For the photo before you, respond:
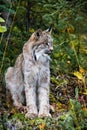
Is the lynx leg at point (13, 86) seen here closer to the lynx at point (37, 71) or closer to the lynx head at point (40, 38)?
the lynx at point (37, 71)

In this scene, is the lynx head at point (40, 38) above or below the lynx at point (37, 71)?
above

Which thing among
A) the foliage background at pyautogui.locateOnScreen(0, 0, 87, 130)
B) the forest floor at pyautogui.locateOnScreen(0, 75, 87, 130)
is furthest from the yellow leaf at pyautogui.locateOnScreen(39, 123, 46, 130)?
the foliage background at pyautogui.locateOnScreen(0, 0, 87, 130)

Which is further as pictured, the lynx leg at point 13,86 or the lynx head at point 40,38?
the lynx leg at point 13,86

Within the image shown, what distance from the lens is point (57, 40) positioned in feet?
31.4

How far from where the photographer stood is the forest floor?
5715mm

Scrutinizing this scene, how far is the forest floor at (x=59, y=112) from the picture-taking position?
5.71 meters

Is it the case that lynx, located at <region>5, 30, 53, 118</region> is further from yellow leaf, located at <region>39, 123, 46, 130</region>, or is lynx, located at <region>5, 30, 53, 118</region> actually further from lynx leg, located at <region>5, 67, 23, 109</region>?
yellow leaf, located at <region>39, 123, 46, 130</region>

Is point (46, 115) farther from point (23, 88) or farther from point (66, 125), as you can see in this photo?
point (66, 125)

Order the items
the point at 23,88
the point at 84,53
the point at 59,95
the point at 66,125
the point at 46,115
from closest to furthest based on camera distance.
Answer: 1. the point at 66,125
2. the point at 46,115
3. the point at 23,88
4. the point at 59,95
5. the point at 84,53

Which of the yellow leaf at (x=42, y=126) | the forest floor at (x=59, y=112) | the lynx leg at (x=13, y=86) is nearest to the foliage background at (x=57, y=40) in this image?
the forest floor at (x=59, y=112)

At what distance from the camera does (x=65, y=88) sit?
9.31 metres

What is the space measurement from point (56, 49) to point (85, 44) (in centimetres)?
110

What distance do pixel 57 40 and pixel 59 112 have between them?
1.85 m

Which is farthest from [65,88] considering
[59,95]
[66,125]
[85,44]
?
[66,125]
